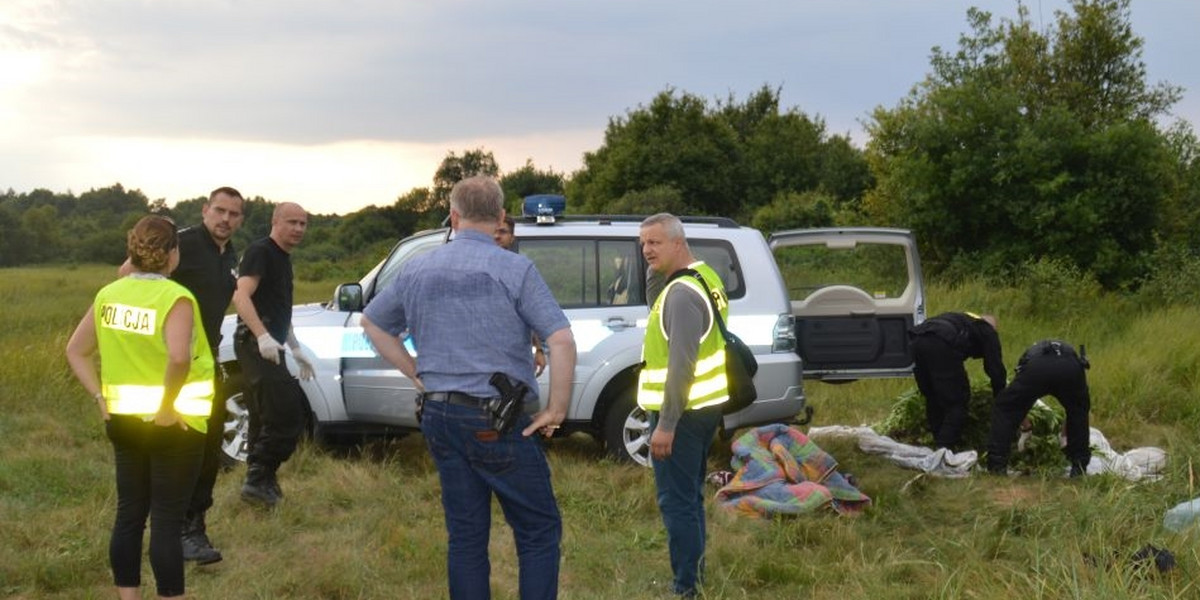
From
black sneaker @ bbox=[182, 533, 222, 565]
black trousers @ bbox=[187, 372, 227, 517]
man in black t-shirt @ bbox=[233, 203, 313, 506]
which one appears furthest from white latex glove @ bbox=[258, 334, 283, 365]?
black sneaker @ bbox=[182, 533, 222, 565]

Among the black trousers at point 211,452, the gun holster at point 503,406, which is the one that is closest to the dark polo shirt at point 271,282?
the black trousers at point 211,452

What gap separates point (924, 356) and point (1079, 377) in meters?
1.07

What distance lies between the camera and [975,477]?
8.02m

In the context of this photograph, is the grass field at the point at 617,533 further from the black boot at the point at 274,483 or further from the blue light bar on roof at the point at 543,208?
the blue light bar on roof at the point at 543,208

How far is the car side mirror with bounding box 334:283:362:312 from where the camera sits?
309 inches

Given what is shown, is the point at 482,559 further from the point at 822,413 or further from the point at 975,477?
the point at 822,413

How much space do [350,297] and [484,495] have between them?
3.76 m

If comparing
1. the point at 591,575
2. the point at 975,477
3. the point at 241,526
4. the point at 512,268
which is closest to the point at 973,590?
the point at 591,575

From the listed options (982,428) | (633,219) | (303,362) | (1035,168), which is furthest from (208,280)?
(1035,168)

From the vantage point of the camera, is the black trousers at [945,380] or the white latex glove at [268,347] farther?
the black trousers at [945,380]

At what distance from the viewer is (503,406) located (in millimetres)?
4137

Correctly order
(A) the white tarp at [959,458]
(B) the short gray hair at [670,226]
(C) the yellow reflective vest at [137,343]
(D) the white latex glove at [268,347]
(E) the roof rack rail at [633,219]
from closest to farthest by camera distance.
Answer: (C) the yellow reflective vest at [137,343], (B) the short gray hair at [670,226], (D) the white latex glove at [268,347], (A) the white tarp at [959,458], (E) the roof rack rail at [633,219]

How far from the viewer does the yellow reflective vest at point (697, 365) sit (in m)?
5.20

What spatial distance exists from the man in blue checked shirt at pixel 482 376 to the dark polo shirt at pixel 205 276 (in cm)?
189
